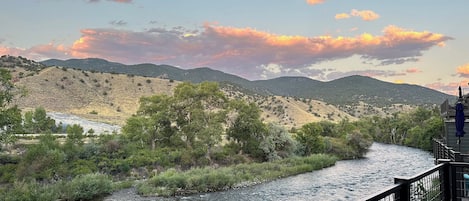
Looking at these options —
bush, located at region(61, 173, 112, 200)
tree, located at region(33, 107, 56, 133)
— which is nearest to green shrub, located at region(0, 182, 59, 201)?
bush, located at region(61, 173, 112, 200)

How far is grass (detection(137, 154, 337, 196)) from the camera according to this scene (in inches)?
1049

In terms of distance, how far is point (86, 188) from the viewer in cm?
2452

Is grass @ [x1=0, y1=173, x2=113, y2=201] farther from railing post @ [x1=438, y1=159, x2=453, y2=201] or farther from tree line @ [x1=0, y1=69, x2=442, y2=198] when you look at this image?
railing post @ [x1=438, y1=159, x2=453, y2=201]

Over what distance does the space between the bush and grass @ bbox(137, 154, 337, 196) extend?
92.7 inches

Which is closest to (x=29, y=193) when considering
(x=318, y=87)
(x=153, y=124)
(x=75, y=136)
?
(x=75, y=136)

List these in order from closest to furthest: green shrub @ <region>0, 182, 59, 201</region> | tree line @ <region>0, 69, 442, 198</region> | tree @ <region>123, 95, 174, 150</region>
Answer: green shrub @ <region>0, 182, 59, 201</region> → tree line @ <region>0, 69, 442, 198</region> → tree @ <region>123, 95, 174, 150</region>

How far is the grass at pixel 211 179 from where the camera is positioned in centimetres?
2665

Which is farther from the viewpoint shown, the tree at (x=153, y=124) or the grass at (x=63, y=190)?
the tree at (x=153, y=124)

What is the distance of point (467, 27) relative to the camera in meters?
23.6

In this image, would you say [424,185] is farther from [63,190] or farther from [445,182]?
[63,190]

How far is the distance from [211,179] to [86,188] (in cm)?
817

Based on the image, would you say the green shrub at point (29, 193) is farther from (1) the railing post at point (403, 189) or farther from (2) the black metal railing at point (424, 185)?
(1) the railing post at point (403, 189)

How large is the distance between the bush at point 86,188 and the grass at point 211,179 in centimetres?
236

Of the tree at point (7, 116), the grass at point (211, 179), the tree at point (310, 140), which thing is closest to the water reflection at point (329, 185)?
the grass at point (211, 179)
